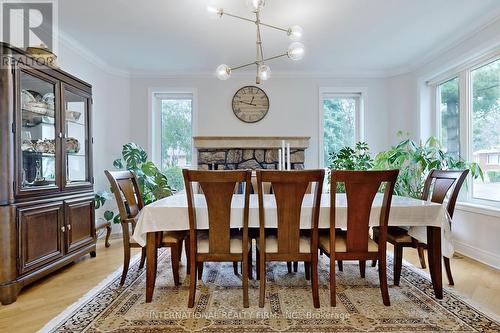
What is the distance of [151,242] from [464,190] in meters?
3.40

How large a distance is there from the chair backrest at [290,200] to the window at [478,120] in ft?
7.66

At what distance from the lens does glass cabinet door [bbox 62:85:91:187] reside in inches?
106

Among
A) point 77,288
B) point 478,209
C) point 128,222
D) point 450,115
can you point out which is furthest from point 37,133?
point 450,115

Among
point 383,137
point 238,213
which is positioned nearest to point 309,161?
point 383,137

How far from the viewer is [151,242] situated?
76.0 inches

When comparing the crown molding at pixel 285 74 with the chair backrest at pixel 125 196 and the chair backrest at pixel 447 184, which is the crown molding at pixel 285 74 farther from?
the chair backrest at pixel 447 184

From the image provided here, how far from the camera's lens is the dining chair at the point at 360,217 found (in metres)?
1.77

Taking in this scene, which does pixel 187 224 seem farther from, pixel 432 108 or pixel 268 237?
pixel 432 108

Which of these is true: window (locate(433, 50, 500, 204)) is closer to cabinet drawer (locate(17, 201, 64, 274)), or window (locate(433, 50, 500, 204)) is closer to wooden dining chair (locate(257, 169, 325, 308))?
wooden dining chair (locate(257, 169, 325, 308))

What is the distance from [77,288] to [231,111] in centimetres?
296

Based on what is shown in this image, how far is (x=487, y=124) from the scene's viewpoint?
301 cm

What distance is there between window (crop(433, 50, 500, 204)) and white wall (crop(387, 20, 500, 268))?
0.16 meters

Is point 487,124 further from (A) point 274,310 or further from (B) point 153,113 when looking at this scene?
(B) point 153,113

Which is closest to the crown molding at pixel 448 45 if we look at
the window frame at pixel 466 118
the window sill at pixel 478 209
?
the window frame at pixel 466 118
